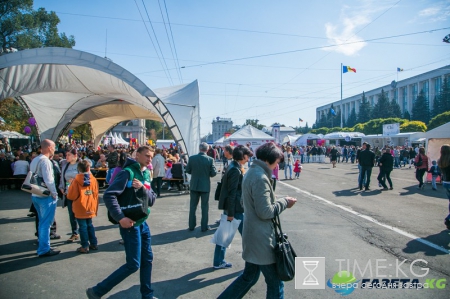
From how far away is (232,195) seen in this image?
455cm

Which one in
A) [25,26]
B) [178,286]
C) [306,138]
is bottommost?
[178,286]

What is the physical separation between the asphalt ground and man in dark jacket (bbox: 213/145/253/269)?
0.74 ft

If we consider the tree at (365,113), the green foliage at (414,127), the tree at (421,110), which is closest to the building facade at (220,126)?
the tree at (365,113)

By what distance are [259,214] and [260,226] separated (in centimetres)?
15

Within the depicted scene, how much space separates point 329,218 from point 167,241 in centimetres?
406

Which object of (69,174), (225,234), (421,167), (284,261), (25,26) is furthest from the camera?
(25,26)

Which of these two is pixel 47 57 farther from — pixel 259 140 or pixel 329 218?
pixel 259 140

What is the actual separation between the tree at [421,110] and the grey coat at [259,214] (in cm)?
Result: 7668

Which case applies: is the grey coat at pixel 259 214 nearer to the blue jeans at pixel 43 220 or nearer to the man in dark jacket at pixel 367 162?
the blue jeans at pixel 43 220

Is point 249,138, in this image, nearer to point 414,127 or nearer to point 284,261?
point 284,261

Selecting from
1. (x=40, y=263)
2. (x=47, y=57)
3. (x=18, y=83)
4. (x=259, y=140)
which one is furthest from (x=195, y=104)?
(x=259, y=140)

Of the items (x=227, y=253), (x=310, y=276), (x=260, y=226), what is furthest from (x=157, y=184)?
(x=260, y=226)

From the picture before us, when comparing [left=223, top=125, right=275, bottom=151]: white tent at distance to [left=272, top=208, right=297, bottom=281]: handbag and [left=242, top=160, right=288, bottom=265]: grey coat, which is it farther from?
[left=272, top=208, right=297, bottom=281]: handbag

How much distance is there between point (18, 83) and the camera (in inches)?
441
